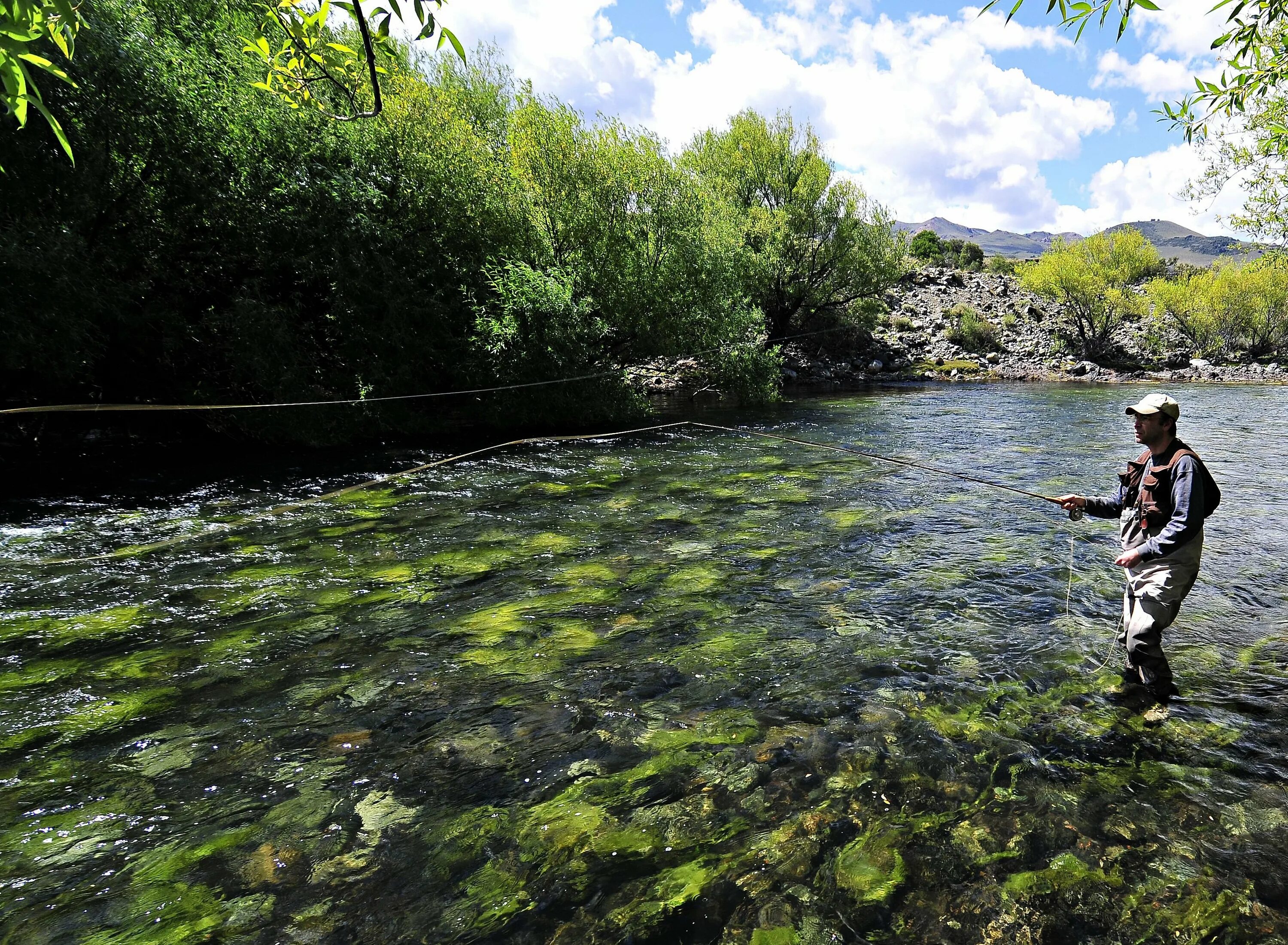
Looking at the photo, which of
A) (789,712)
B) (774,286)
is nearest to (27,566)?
(789,712)

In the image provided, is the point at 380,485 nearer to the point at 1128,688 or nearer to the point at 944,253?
the point at 1128,688

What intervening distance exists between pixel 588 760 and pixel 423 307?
57.4 feet

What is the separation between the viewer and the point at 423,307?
1972cm

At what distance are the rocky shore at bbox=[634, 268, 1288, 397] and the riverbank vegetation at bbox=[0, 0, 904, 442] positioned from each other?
6421mm

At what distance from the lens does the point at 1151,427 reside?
5.31m

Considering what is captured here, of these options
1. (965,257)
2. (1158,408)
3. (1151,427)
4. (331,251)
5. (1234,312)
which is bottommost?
(1151,427)

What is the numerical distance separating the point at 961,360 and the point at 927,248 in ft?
172

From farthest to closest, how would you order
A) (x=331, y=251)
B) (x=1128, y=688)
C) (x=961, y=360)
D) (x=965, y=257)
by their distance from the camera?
(x=965, y=257)
(x=961, y=360)
(x=331, y=251)
(x=1128, y=688)

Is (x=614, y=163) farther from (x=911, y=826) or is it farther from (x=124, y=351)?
(x=911, y=826)

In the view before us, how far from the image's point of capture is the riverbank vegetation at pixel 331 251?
14.5m

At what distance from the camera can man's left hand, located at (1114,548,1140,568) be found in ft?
17.7

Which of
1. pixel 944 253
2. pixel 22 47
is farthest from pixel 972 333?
pixel 22 47

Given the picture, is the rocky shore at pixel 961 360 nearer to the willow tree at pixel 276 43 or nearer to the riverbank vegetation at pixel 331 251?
the riverbank vegetation at pixel 331 251

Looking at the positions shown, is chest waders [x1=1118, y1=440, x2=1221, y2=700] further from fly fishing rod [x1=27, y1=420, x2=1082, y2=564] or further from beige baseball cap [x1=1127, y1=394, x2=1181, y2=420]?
fly fishing rod [x1=27, y1=420, x2=1082, y2=564]
